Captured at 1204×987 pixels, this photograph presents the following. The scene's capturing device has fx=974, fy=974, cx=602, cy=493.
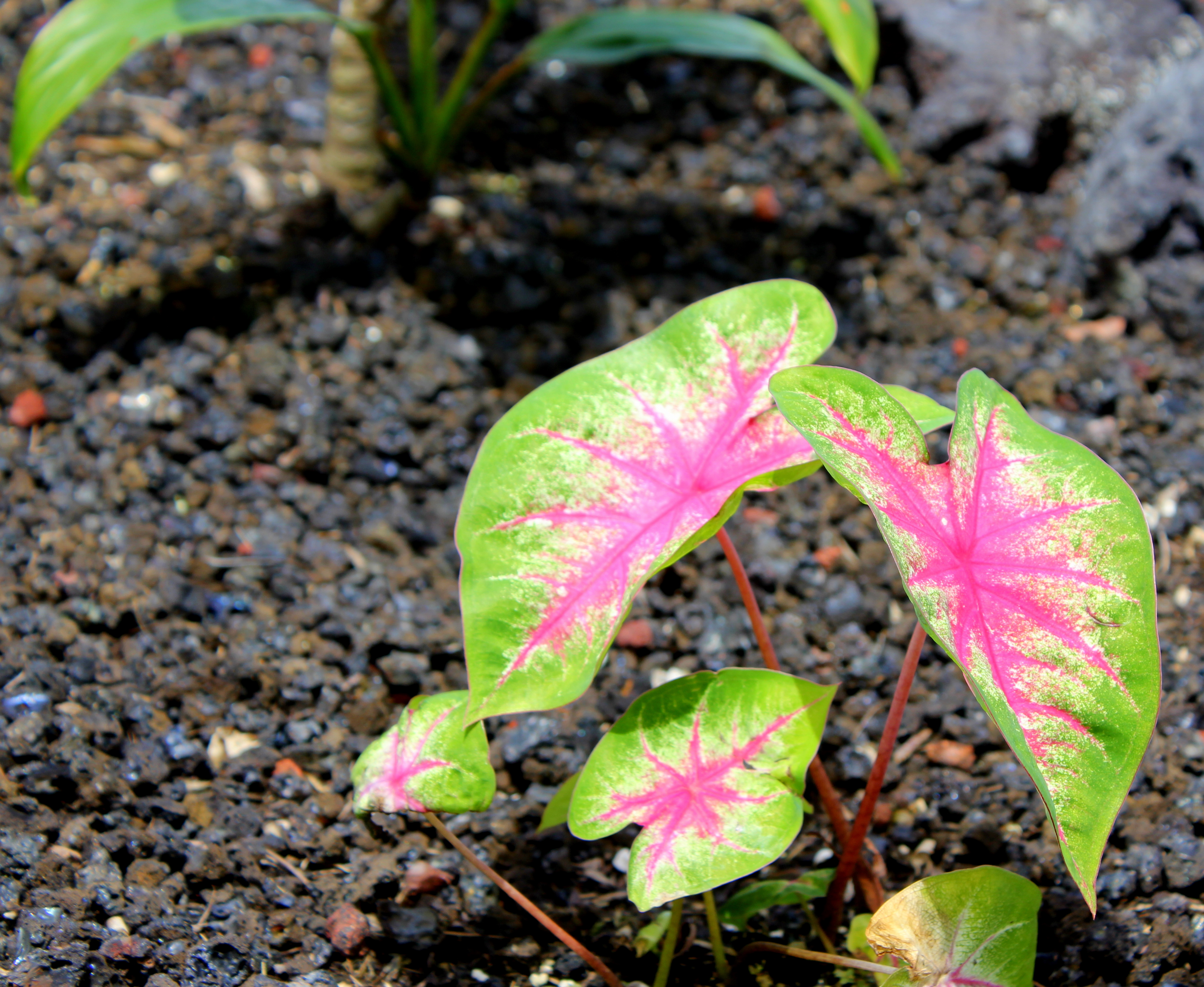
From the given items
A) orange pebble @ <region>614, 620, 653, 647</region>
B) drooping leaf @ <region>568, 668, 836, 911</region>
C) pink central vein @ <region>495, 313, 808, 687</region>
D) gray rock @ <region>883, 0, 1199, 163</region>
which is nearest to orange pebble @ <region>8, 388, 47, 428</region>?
orange pebble @ <region>614, 620, 653, 647</region>

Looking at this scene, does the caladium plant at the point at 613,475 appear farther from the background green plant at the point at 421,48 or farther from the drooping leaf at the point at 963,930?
the background green plant at the point at 421,48

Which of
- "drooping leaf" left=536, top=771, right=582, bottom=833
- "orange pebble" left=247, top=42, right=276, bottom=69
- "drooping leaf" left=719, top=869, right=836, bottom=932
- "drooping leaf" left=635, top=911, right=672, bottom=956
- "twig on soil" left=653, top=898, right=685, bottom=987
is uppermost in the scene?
"orange pebble" left=247, top=42, right=276, bottom=69

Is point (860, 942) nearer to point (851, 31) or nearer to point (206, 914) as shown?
point (206, 914)

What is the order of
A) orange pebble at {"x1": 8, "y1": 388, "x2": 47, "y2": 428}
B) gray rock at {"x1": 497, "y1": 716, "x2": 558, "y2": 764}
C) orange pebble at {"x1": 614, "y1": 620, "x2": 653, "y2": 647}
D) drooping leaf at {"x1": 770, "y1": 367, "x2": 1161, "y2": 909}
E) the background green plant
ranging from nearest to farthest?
drooping leaf at {"x1": 770, "y1": 367, "x2": 1161, "y2": 909} < gray rock at {"x1": 497, "y1": 716, "x2": 558, "y2": 764} < orange pebble at {"x1": 614, "y1": 620, "x2": 653, "y2": 647} < the background green plant < orange pebble at {"x1": 8, "y1": 388, "x2": 47, "y2": 428}

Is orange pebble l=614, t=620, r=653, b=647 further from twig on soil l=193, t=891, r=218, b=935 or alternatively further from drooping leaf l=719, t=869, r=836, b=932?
twig on soil l=193, t=891, r=218, b=935

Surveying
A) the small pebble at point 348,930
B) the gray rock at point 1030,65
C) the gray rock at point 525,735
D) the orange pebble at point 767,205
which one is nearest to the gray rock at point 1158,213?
the gray rock at point 1030,65

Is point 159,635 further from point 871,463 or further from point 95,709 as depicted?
point 871,463
